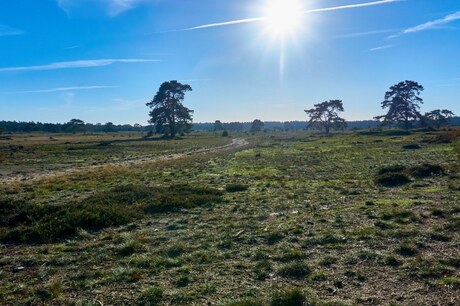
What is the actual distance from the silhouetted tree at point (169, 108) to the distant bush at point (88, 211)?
82.9 meters

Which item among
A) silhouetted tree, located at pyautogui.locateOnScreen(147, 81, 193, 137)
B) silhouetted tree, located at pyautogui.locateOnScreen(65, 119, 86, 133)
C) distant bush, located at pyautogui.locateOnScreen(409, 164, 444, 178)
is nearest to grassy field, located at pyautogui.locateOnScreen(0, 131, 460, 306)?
distant bush, located at pyautogui.locateOnScreen(409, 164, 444, 178)

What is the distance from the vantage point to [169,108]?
102000 millimetres

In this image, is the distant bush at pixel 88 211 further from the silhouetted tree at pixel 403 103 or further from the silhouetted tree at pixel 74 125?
the silhouetted tree at pixel 74 125

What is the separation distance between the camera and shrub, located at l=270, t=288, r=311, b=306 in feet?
24.6

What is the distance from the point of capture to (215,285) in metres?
8.61

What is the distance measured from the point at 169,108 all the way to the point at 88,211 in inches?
3495

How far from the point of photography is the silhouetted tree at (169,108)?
101438 mm

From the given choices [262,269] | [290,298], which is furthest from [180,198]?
[290,298]

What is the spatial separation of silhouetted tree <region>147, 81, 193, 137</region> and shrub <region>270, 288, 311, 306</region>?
96251 millimetres

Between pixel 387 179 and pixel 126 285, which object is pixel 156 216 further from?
pixel 387 179

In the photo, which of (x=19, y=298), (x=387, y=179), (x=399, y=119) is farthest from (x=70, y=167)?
(x=399, y=119)

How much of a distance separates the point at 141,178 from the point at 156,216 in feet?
44.1

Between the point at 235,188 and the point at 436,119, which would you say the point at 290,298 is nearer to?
the point at 235,188

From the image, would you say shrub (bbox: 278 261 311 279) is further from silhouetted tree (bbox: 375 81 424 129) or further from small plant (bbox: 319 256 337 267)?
silhouetted tree (bbox: 375 81 424 129)
